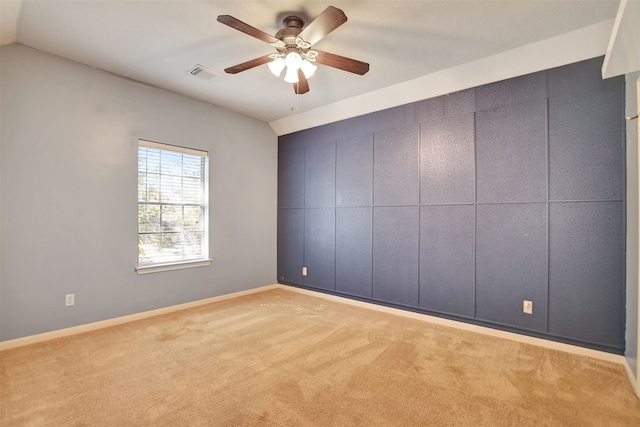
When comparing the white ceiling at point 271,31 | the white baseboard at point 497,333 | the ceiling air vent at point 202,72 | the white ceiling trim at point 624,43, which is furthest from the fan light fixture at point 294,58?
the white baseboard at point 497,333

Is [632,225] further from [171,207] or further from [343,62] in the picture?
[171,207]

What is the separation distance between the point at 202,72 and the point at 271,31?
1138mm

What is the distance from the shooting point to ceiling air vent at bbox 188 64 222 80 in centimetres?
320

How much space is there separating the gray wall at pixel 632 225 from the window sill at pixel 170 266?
4.44m

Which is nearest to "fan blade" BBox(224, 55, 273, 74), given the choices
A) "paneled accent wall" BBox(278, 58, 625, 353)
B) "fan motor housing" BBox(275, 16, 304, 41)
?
"fan motor housing" BBox(275, 16, 304, 41)

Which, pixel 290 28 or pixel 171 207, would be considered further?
pixel 171 207

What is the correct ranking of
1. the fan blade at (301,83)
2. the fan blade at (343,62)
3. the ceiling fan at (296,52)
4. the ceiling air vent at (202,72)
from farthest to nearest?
1. the ceiling air vent at (202,72)
2. the fan blade at (301,83)
3. the fan blade at (343,62)
4. the ceiling fan at (296,52)

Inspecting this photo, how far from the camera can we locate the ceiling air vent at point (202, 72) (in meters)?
3.20

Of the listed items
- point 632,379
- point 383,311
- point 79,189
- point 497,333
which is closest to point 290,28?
point 79,189

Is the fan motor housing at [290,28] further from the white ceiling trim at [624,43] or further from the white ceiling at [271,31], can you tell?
the white ceiling trim at [624,43]

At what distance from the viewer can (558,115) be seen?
278 centimetres

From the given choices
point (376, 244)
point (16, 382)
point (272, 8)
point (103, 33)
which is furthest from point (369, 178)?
point (16, 382)

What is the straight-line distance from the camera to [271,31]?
2.58 meters

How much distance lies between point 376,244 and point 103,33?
12.0 feet
